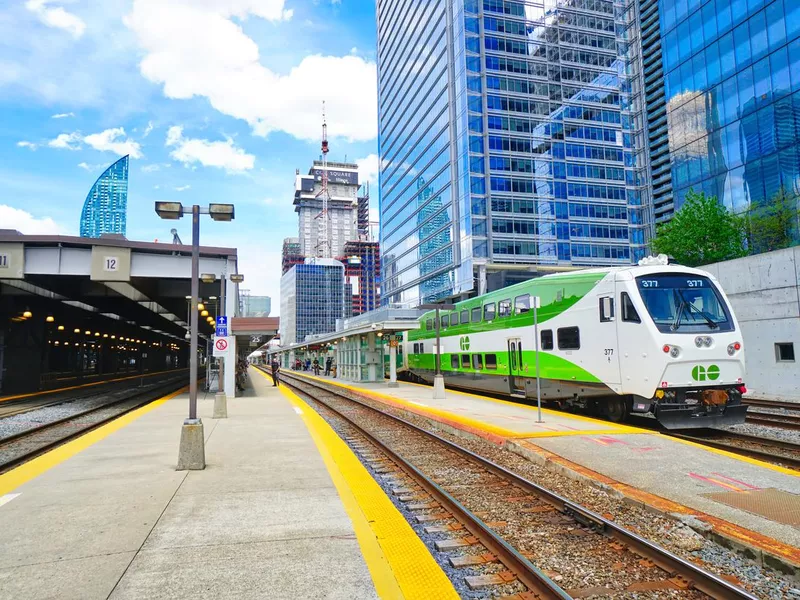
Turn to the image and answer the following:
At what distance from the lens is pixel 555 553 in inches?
212

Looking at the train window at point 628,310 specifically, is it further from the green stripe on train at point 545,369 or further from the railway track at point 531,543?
the railway track at point 531,543

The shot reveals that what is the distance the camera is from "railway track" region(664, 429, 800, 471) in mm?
9477

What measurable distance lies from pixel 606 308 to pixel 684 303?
1.69 m

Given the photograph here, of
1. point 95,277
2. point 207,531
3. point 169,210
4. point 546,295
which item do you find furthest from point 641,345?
A: point 95,277

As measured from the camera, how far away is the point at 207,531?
5.74m

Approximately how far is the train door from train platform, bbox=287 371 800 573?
13.0 feet

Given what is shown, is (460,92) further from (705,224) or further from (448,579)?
(448,579)

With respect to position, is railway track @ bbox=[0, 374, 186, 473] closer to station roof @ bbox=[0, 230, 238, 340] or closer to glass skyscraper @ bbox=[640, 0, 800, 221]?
station roof @ bbox=[0, 230, 238, 340]

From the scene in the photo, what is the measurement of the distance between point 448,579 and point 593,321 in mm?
10511

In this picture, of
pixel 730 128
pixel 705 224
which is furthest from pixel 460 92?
pixel 705 224

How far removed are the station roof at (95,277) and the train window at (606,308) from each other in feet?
53.7

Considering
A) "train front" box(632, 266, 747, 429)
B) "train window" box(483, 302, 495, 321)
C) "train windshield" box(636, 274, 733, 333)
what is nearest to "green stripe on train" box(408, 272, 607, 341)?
"train window" box(483, 302, 495, 321)

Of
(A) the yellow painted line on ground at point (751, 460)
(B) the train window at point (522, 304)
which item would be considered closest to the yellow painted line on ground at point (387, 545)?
(A) the yellow painted line on ground at point (751, 460)

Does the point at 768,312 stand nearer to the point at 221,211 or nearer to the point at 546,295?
the point at 546,295
